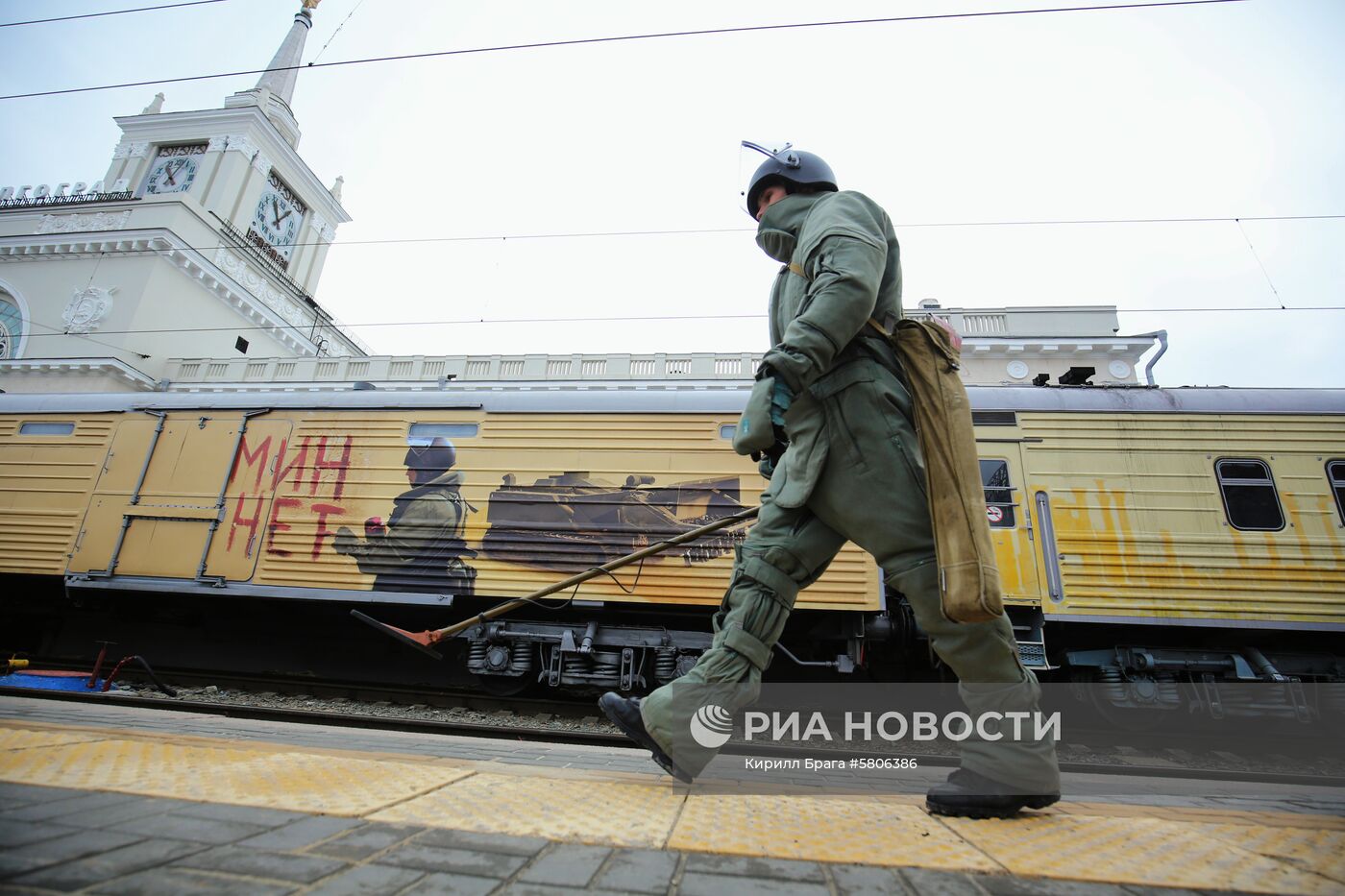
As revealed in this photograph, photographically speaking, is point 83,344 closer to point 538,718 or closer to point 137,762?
point 538,718

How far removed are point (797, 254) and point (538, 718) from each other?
4.94 metres

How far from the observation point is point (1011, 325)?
1722cm

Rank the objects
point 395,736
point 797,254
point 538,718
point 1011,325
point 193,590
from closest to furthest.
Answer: point 797,254, point 395,736, point 538,718, point 193,590, point 1011,325

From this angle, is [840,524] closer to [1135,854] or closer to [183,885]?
[1135,854]

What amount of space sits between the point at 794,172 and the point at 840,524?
4.91ft

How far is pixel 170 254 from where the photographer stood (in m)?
20.2

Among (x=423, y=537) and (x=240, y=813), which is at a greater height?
(x=423, y=537)

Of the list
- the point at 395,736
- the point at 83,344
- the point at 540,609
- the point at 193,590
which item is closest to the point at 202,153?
the point at 83,344

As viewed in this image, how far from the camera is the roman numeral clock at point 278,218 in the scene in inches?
1080

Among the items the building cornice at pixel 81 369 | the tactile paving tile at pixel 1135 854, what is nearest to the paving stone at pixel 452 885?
the tactile paving tile at pixel 1135 854

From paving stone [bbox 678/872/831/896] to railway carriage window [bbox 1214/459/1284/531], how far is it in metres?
6.50

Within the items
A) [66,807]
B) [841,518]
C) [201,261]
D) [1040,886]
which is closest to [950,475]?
[841,518]

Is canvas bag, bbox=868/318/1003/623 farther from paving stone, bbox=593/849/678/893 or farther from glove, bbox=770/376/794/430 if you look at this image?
paving stone, bbox=593/849/678/893

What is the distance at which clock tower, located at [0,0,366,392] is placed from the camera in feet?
63.6
